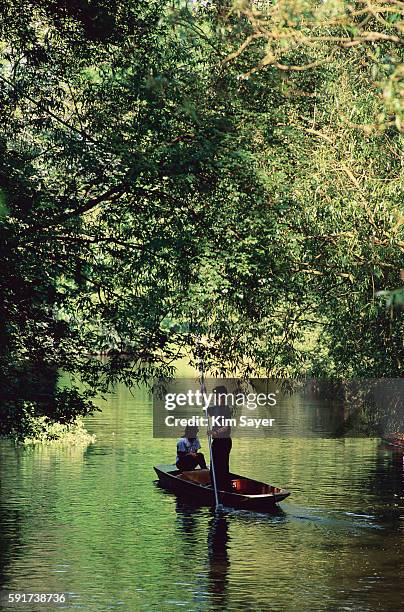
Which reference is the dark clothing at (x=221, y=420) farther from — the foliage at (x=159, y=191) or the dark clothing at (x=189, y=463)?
the foliage at (x=159, y=191)

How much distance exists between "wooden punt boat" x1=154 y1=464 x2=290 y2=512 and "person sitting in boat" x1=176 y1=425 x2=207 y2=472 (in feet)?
0.85

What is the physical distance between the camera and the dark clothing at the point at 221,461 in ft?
79.4

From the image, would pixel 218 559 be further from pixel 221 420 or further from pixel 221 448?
pixel 221 420

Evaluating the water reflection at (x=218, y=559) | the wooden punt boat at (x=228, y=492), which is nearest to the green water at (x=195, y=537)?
the water reflection at (x=218, y=559)

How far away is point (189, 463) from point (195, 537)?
6024mm

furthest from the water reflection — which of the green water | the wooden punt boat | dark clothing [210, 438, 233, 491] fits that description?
dark clothing [210, 438, 233, 491]

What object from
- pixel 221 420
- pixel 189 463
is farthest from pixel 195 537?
pixel 189 463

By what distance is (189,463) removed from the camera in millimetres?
26984

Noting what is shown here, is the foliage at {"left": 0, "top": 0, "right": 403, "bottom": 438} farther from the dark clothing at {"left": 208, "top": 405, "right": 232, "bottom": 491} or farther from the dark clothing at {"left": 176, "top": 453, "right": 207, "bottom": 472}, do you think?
the dark clothing at {"left": 176, "top": 453, "right": 207, "bottom": 472}

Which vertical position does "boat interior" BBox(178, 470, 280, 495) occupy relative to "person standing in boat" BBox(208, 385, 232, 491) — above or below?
below

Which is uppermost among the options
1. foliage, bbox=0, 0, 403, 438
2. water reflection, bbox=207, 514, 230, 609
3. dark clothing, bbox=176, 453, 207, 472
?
foliage, bbox=0, 0, 403, 438

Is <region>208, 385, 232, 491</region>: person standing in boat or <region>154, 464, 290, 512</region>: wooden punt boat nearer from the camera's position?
<region>154, 464, 290, 512</region>: wooden punt boat

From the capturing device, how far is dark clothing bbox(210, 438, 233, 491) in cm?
2420

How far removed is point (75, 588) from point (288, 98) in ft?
25.8
